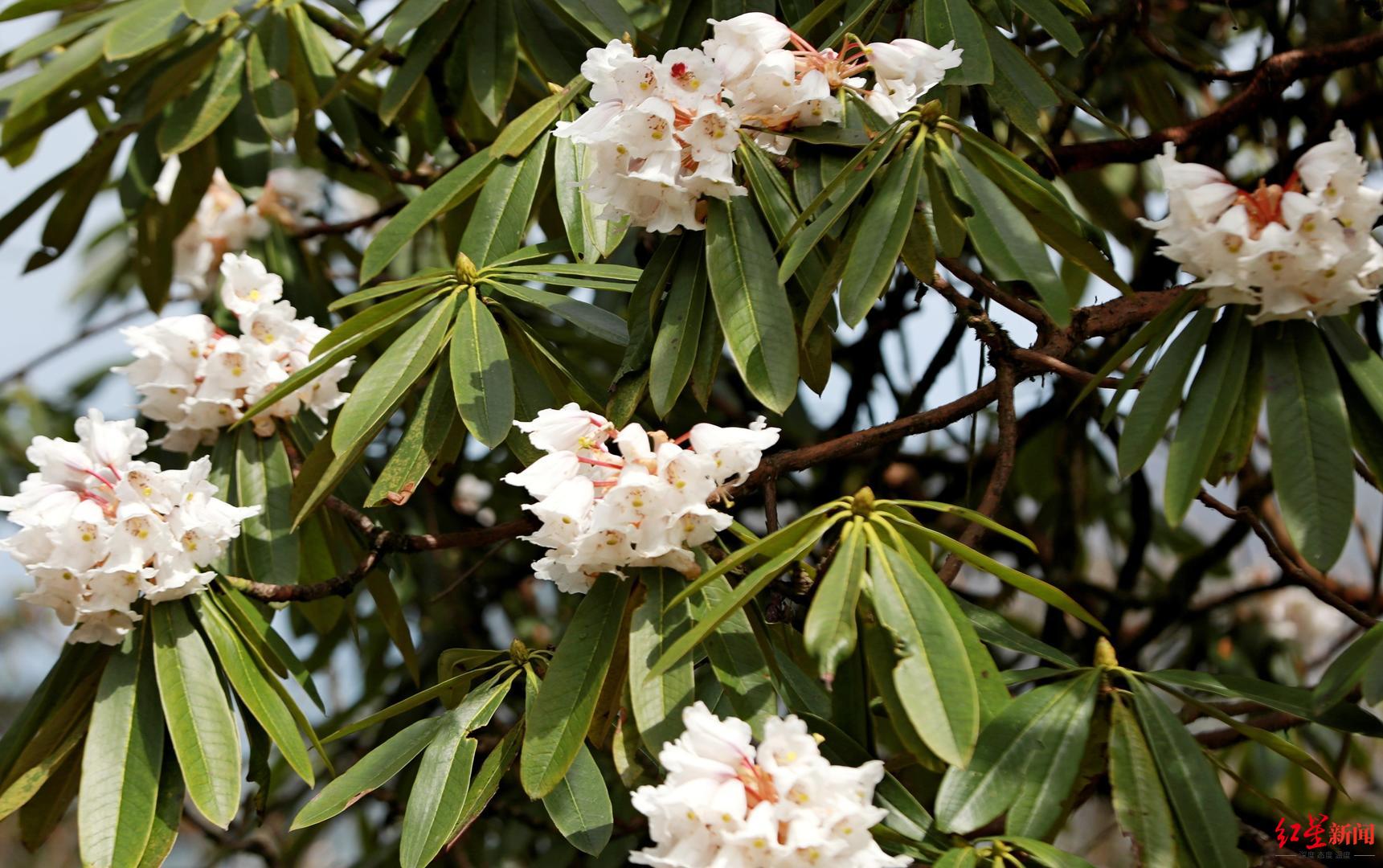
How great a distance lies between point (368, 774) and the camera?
49.7 inches

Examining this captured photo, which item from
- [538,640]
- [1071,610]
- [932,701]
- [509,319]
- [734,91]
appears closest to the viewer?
[932,701]

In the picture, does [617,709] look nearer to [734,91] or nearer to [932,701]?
[932,701]

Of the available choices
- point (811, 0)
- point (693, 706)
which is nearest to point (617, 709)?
point (693, 706)

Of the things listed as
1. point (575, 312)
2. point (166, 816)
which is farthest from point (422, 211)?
point (166, 816)

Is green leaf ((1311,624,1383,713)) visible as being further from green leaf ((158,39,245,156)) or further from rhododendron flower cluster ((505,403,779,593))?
green leaf ((158,39,245,156))

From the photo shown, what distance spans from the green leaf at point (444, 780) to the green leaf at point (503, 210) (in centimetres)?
52

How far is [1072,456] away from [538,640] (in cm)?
135

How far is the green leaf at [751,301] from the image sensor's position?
3.97 feet

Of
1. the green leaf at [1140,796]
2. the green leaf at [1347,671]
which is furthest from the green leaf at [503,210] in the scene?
the green leaf at [1347,671]

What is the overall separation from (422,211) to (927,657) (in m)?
0.88

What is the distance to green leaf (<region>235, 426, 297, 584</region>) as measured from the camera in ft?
5.29

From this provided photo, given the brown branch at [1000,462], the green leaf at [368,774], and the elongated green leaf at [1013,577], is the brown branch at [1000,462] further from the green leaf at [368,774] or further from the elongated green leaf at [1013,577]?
the green leaf at [368,774]

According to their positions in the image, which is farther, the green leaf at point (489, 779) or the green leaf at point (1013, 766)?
the green leaf at point (489, 779)

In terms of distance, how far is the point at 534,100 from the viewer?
7.09 ft
